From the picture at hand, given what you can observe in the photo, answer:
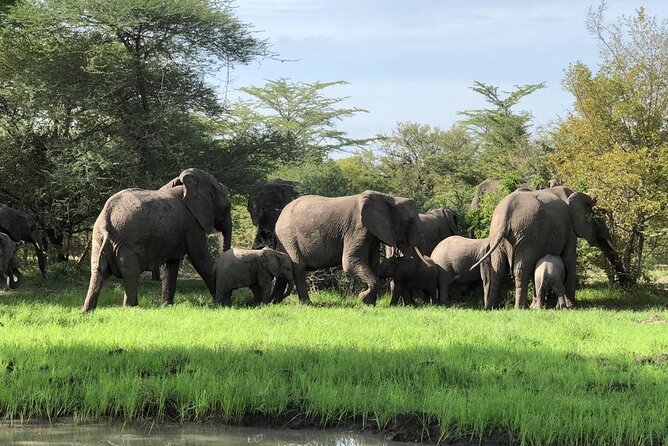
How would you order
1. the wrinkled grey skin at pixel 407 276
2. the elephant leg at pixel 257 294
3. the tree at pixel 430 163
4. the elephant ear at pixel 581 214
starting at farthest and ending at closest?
the tree at pixel 430 163
the wrinkled grey skin at pixel 407 276
the elephant ear at pixel 581 214
the elephant leg at pixel 257 294

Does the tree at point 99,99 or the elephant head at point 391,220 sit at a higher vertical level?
the tree at point 99,99

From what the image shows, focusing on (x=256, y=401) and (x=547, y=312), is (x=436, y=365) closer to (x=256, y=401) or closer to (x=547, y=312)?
(x=256, y=401)

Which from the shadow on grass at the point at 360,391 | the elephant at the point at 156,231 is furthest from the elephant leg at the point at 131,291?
the shadow on grass at the point at 360,391

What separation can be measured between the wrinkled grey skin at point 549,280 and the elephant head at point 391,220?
228 cm

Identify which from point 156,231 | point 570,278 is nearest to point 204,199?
point 156,231

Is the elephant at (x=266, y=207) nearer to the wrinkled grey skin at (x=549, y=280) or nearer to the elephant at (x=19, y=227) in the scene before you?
the elephant at (x=19, y=227)

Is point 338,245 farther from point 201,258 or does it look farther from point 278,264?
point 201,258

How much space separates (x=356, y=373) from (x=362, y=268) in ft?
23.8

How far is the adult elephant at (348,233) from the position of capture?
1423cm

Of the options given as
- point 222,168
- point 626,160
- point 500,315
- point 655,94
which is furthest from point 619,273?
point 222,168

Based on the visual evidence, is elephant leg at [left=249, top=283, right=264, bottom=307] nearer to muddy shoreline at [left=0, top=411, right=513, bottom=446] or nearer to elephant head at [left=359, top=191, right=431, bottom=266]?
elephant head at [left=359, top=191, right=431, bottom=266]

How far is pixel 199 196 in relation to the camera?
1426 centimetres

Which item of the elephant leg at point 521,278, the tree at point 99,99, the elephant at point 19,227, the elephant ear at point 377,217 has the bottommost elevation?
the elephant leg at point 521,278

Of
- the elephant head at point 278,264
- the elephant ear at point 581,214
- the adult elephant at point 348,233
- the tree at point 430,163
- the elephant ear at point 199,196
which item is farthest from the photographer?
the tree at point 430,163
